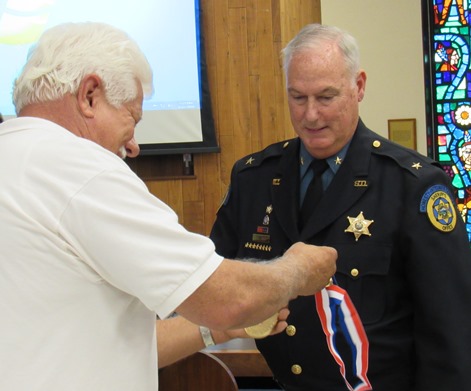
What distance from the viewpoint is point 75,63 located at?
125cm

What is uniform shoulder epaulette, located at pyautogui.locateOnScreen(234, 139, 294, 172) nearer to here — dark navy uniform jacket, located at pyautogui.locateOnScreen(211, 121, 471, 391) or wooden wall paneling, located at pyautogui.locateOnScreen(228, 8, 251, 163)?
dark navy uniform jacket, located at pyautogui.locateOnScreen(211, 121, 471, 391)

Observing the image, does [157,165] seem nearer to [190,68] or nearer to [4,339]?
[190,68]

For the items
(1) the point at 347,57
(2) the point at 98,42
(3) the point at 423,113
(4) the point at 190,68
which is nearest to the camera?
(2) the point at 98,42

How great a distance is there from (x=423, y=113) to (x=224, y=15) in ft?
6.59

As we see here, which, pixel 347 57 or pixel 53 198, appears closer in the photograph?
pixel 53 198

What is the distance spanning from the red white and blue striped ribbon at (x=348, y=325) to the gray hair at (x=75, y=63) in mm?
755

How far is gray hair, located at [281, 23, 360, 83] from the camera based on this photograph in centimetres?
185

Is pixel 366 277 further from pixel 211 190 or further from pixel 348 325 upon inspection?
pixel 211 190

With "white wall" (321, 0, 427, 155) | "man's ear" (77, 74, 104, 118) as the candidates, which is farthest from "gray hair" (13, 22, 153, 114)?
"white wall" (321, 0, 427, 155)

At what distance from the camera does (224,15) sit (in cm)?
458

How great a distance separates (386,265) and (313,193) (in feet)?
1.03

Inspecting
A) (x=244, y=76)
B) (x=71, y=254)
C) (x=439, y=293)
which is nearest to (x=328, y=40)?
(x=439, y=293)

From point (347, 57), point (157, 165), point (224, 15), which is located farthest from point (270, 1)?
point (347, 57)

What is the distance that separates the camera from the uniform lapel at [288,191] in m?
1.85
